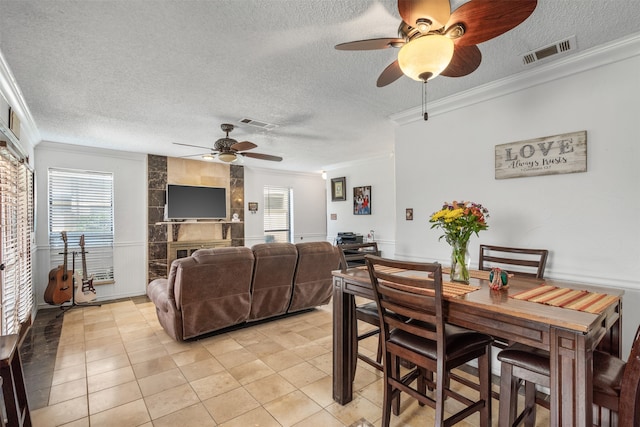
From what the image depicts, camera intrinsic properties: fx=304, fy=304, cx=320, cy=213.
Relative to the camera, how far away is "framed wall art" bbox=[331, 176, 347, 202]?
22.2 ft

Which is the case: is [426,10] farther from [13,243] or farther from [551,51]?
[13,243]

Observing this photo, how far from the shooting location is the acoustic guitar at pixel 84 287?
4496 mm

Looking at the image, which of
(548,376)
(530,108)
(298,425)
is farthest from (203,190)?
(548,376)

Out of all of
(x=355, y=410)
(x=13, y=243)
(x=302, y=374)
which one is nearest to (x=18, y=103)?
(x=13, y=243)

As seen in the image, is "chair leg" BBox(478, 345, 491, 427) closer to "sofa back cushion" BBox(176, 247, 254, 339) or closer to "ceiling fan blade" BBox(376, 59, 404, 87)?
"ceiling fan blade" BBox(376, 59, 404, 87)

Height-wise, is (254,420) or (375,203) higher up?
(375,203)

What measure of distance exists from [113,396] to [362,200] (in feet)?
16.4

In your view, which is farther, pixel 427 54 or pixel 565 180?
pixel 565 180

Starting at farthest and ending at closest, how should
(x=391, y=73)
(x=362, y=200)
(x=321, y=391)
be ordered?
(x=362, y=200)
(x=321, y=391)
(x=391, y=73)

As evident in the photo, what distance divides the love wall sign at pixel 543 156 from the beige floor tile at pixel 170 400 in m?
3.13

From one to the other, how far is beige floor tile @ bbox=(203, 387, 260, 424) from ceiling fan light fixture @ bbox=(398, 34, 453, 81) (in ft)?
7.82

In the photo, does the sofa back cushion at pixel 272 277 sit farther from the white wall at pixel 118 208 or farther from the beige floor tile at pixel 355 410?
the white wall at pixel 118 208

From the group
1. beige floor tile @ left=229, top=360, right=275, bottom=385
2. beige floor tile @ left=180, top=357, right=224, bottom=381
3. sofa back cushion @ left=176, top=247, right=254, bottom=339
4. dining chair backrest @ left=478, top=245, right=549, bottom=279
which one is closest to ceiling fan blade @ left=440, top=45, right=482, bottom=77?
dining chair backrest @ left=478, top=245, right=549, bottom=279

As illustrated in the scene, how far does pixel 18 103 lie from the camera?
9.72 ft
